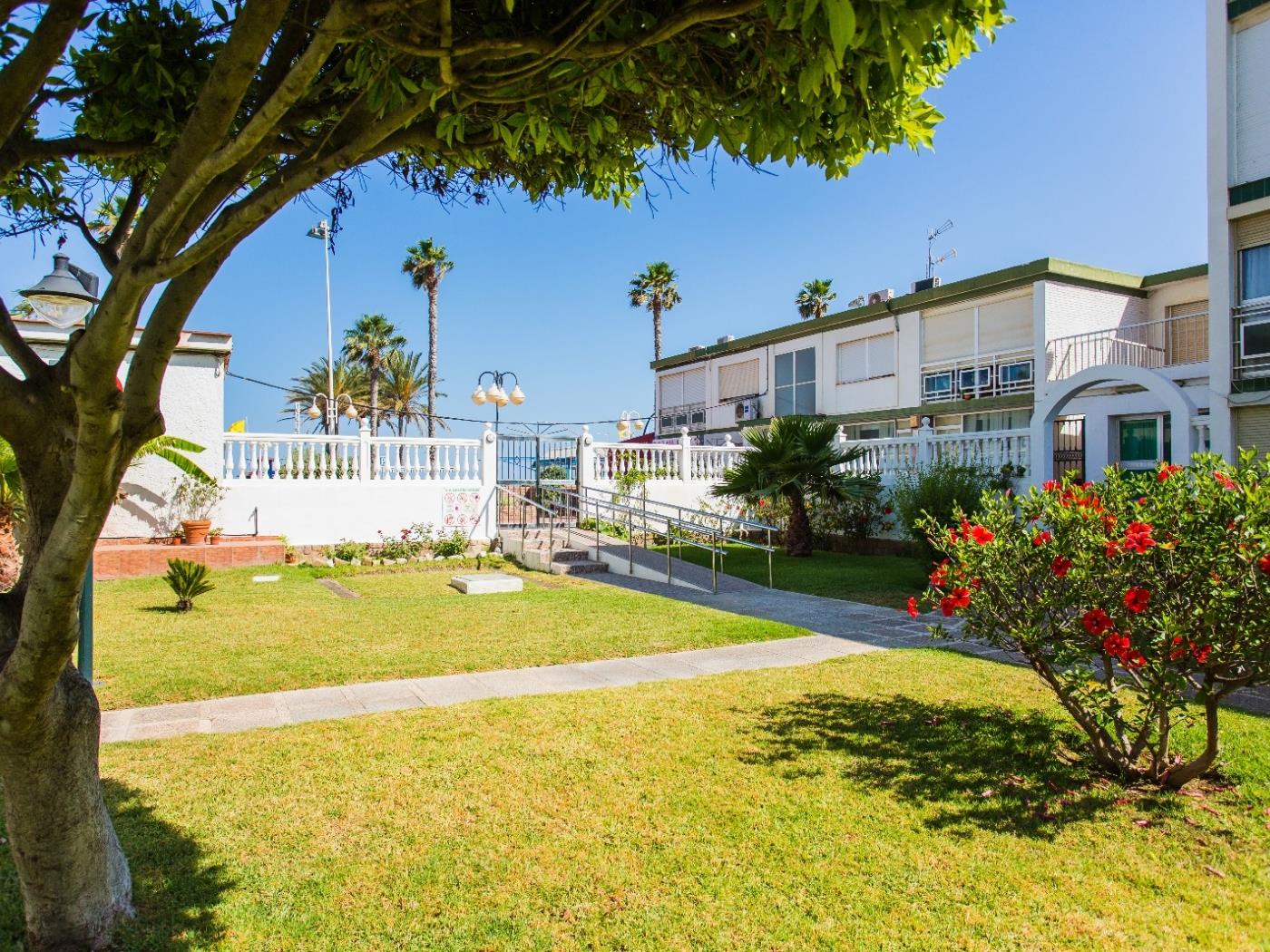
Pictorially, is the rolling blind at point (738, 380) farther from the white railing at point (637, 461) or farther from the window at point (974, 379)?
the white railing at point (637, 461)

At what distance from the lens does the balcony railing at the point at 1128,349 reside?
2002 centimetres

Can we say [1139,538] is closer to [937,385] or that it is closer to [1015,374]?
[1015,374]

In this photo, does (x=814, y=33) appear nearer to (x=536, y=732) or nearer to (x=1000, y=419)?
(x=536, y=732)

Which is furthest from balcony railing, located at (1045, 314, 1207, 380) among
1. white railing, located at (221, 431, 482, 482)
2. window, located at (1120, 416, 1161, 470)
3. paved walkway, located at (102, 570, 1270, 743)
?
white railing, located at (221, 431, 482, 482)

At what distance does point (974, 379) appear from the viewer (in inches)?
880

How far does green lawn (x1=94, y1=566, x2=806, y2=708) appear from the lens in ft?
22.6

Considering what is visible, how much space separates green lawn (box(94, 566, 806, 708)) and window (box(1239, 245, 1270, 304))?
9464 millimetres

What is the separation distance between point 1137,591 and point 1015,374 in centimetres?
1922

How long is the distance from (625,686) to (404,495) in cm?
1120

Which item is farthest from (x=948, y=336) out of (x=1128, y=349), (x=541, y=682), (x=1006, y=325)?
(x=541, y=682)

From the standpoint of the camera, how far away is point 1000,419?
2211 cm

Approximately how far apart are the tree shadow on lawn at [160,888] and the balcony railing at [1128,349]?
68.1ft

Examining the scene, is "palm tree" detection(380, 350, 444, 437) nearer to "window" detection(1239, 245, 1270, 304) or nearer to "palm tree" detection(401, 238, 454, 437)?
"palm tree" detection(401, 238, 454, 437)

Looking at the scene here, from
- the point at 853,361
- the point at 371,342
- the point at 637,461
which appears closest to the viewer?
the point at 637,461
